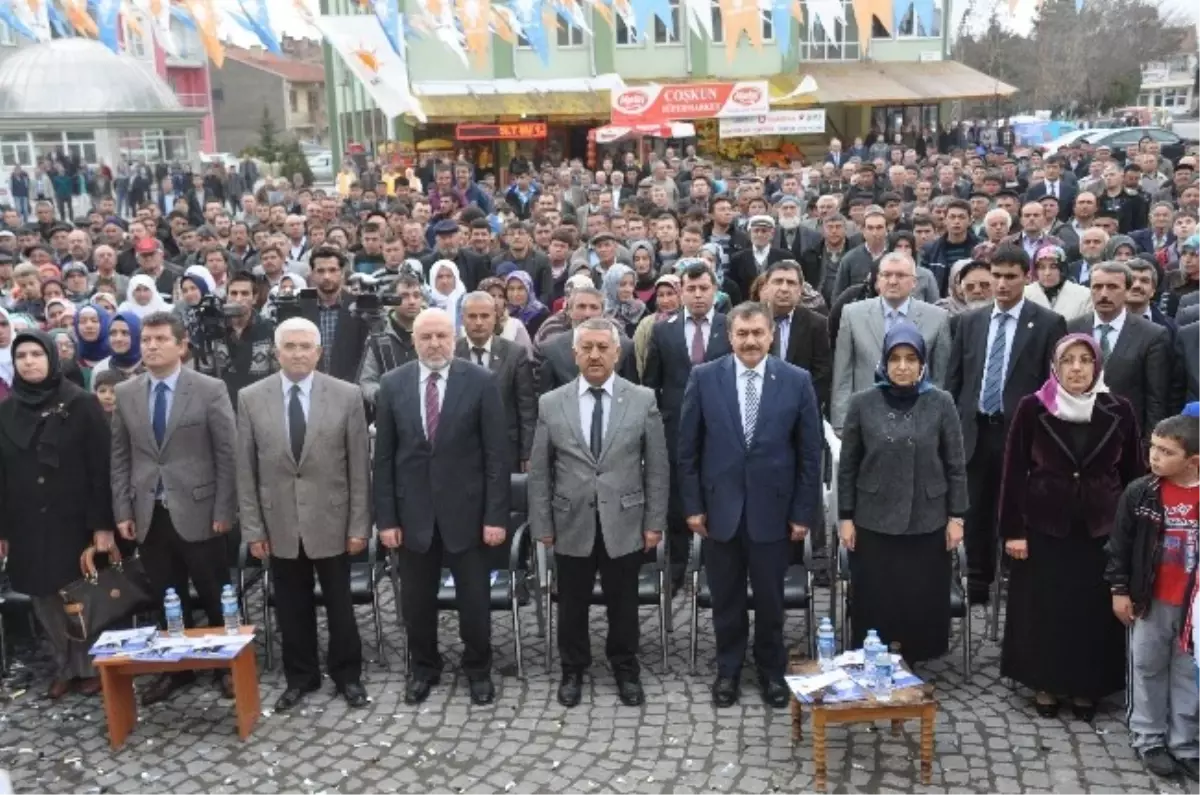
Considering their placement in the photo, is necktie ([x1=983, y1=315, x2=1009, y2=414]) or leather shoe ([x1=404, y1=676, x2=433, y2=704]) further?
necktie ([x1=983, y1=315, x2=1009, y2=414])

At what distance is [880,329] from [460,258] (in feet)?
15.4

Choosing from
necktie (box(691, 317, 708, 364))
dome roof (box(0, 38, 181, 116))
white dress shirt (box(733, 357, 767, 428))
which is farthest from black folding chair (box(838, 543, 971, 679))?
dome roof (box(0, 38, 181, 116))

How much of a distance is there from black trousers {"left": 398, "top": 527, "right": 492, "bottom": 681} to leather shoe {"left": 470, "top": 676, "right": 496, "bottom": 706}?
0.10 feet

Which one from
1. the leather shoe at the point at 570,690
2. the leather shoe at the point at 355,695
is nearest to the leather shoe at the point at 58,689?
the leather shoe at the point at 355,695

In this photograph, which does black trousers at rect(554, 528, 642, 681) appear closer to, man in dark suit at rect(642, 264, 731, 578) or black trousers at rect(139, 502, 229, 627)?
man in dark suit at rect(642, 264, 731, 578)

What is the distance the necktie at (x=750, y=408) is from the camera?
16.7 feet

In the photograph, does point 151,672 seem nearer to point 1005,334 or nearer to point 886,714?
point 886,714

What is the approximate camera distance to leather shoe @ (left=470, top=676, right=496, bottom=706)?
538 centimetres

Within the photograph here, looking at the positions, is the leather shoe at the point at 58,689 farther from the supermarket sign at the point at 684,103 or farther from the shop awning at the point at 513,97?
the shop awning at the point at 513,97

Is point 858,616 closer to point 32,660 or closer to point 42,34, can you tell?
point 32,660

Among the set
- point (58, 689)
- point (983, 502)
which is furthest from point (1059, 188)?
point (58, 689)

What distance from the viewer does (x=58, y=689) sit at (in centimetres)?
562

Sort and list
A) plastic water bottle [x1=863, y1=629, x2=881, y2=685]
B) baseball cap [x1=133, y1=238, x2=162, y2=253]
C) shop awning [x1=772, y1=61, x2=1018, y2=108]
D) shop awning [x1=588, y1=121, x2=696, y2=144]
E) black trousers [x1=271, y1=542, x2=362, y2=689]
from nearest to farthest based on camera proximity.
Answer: plastic water bottle [x1=863, y1=629, x2=881, y2=685] → black trousers [x1=271, y1=542, x2=362, y2=689] → baseball cap [x1=133, y1=238, x2=162, y2=253] → shop awning [x1=588, y1=121, x2=696, y2=144] → shop awning [x1=772, y1=61, x2=1018, y2=108]

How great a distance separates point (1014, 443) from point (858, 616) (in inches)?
44.4
